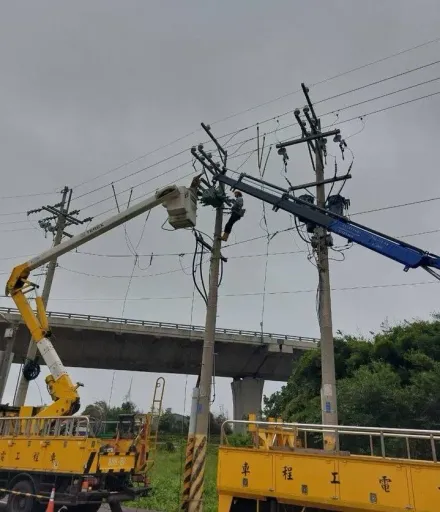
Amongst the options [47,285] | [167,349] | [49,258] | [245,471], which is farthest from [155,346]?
[245,471]

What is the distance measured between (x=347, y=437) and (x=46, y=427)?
9.63 metres

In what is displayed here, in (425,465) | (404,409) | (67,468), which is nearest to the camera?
(425,465)

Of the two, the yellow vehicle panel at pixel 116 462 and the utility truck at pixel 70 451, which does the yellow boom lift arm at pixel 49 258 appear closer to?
the utility truck at pixel 70 451

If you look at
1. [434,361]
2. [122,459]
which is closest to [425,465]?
[122,459]

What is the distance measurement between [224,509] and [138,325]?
2724 cm

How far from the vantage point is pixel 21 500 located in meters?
10.7

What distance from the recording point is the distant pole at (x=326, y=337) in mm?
11812

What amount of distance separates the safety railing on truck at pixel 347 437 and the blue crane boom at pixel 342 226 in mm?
4466

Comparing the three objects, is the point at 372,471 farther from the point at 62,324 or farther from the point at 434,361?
the point at 62,324

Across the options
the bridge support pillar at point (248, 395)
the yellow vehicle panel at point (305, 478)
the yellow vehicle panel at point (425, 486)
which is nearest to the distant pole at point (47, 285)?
the yellow vehicle panel at point (305, 478)

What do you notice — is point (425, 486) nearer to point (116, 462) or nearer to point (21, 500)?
point (116, 462)

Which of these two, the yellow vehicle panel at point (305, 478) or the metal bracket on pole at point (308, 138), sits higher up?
the metal bracket on pole at point (308, 138)

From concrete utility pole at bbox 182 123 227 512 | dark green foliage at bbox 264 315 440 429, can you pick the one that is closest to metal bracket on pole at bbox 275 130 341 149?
concrete utility pole at bbox 182 123 227 512

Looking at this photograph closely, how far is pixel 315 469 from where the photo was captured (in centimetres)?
701
